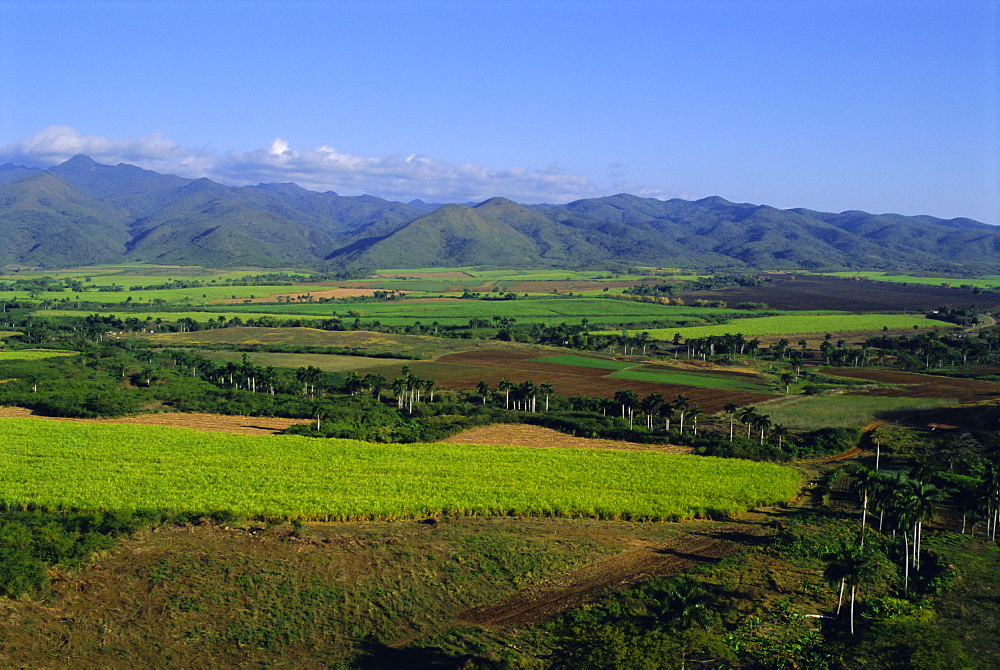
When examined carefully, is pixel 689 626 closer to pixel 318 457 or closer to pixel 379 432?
pixel 318 457

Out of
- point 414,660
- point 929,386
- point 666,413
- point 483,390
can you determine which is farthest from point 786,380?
point 414,660

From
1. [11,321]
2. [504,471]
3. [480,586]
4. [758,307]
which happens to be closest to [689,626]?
[480,586]

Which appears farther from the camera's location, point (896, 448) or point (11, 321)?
point (11, 321)

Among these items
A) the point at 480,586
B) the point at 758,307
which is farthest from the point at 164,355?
the point at 758,307

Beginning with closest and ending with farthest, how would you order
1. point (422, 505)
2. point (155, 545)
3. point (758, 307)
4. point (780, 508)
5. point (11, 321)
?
point (155, 545) < point (422, 505) < point (780, 508) < point (11, 321) < point (758, 307)

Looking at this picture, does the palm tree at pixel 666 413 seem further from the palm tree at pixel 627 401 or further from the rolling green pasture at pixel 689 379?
the rolling green pasture at pixel 689 379

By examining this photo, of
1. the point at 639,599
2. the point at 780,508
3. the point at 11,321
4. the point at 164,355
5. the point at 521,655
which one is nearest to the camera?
the point at 521,655
